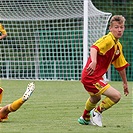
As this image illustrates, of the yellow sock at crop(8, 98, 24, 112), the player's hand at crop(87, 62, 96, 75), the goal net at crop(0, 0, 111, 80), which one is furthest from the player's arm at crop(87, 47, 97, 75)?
the goal net at crop(0, 0, 111, 80)

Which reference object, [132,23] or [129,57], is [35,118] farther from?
[132,23]

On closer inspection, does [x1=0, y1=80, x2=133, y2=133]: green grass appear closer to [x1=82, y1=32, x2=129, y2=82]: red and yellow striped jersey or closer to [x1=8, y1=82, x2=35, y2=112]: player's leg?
[x1=8, y1=82, x2=35, y2=112]: player's leg

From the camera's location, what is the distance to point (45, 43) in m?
20.2

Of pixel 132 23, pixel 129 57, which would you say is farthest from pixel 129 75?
pixel 132 23

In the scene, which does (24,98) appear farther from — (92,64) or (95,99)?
(92,64)

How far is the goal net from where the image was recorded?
62.7 feet

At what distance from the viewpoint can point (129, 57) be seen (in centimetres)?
2328

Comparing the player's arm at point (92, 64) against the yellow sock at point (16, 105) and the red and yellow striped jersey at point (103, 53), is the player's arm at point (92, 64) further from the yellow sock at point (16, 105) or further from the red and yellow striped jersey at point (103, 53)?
the yellow sock at point (16, 105)

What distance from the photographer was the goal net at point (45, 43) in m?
19.1

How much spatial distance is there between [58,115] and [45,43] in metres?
10.6

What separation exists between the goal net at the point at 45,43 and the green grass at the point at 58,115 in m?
4.68

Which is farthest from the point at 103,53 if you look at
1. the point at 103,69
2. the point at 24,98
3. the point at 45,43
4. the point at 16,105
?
the point at 45,43

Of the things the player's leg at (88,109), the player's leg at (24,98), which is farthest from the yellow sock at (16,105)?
the player's leg at (88,109)

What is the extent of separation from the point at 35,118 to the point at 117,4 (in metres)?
17.6
